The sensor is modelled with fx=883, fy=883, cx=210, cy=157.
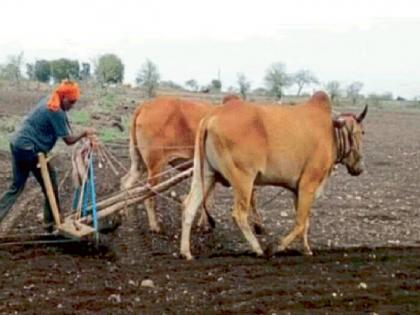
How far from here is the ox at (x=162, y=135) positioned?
38.2ft

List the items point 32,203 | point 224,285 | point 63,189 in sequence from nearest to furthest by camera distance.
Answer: point 224,285
point 32,203
point 63,189

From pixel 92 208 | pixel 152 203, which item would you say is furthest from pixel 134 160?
pixel 92 208

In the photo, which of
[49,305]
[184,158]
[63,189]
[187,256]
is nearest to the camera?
[49,305]

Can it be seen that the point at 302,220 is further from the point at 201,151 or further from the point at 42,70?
the point at 42,70

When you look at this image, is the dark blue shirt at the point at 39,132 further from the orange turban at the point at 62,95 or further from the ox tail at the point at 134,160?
the ox tail at the point at 134,160

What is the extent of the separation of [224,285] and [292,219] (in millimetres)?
4417

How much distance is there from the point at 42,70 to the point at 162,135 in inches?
3223

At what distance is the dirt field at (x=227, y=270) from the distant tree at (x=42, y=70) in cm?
7918

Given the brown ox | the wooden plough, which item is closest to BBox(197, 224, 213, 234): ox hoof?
the wooden plough

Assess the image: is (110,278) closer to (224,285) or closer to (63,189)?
(224,285)

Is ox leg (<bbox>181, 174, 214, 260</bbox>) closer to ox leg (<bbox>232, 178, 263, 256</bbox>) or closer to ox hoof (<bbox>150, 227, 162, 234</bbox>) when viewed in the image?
ox leg (<bbox>232, 178, 263, 256</bbox>)

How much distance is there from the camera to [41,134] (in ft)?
33.1

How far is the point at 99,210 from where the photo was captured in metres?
10.3

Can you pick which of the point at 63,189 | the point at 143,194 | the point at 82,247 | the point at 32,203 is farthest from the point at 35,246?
the point at 63,189
